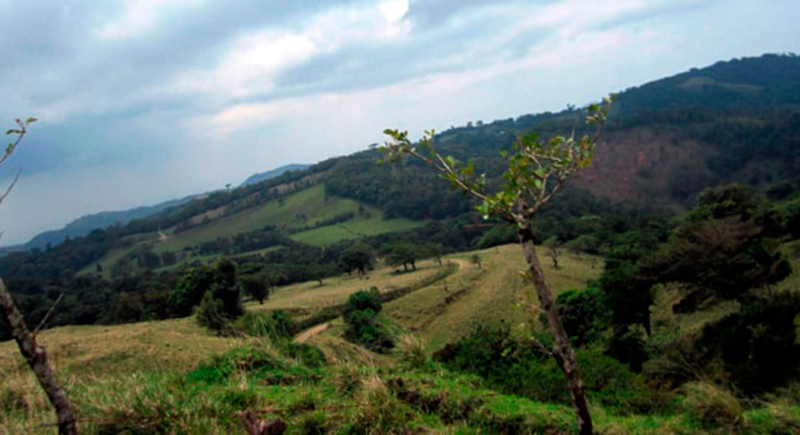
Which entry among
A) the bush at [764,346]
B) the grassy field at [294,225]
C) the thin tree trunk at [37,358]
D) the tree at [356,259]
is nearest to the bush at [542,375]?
the thin tree trunk at [37,358]

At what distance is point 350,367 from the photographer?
7.65m

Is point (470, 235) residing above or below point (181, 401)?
below

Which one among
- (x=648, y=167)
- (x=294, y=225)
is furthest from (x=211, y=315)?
(x=648, y=167)

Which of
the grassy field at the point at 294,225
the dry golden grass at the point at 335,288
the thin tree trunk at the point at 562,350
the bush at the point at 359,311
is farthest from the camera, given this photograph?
the grassy field at the point at 294,225

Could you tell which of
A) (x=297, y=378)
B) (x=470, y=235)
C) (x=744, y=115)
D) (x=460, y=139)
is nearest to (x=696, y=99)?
(x=744, y=115)

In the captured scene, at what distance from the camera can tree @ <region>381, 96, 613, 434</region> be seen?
4.12 metres

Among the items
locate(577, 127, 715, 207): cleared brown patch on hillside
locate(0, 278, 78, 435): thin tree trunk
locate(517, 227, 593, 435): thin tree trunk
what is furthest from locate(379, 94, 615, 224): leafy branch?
locate(577, 127, 715, 207): cleared brown patch on hillside

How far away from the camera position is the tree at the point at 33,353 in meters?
3.86

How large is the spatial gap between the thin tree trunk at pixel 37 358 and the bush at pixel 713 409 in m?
6.12

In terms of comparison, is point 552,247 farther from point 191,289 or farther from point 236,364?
point 236,364

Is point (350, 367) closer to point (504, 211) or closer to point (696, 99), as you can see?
point (504, 211)

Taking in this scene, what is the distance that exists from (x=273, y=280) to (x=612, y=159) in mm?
94850

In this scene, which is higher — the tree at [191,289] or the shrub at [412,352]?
the shrub at [412,352]

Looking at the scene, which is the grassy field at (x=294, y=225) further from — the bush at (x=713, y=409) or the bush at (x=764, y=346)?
the bush at (x=713, y=409)
